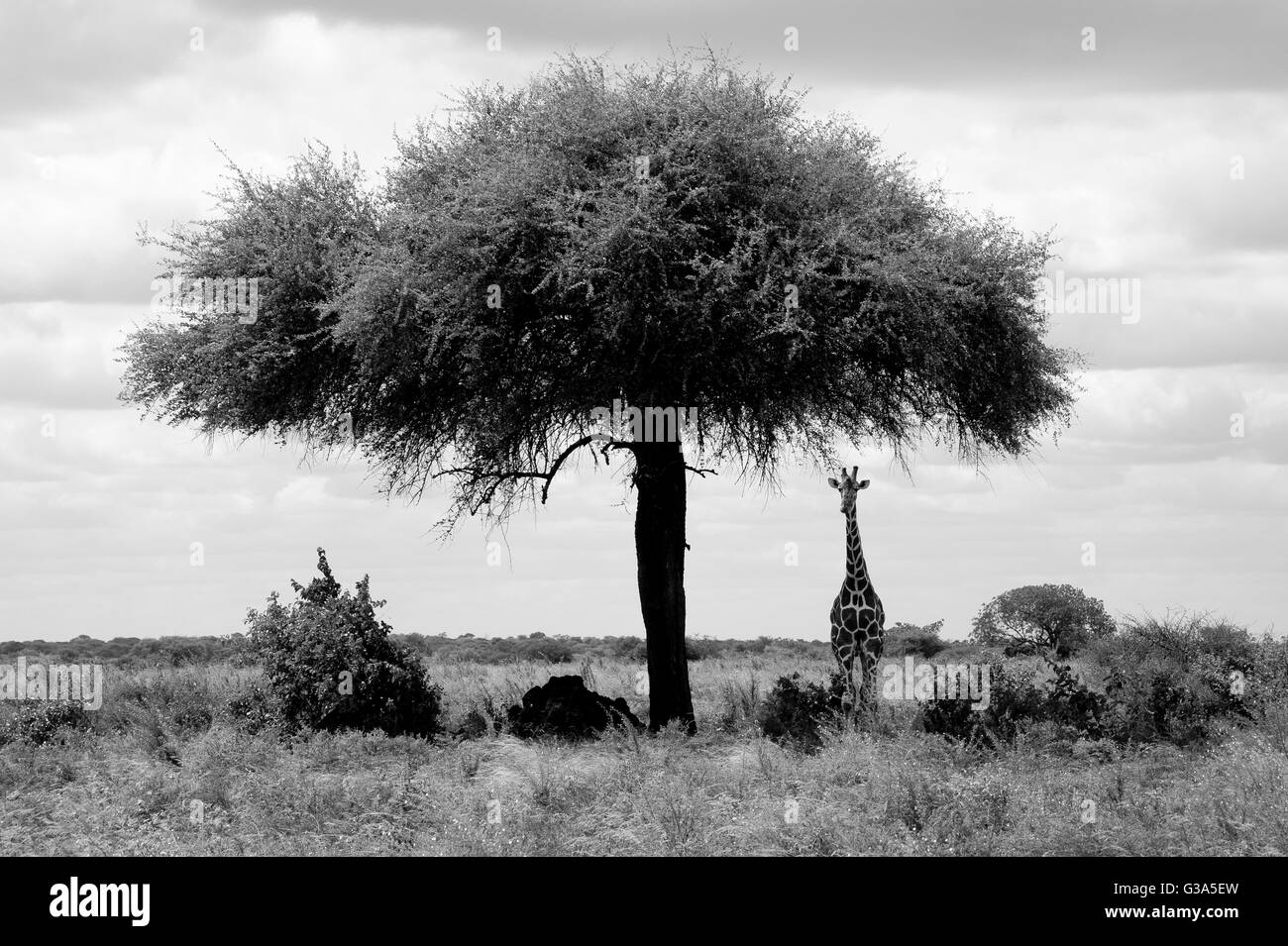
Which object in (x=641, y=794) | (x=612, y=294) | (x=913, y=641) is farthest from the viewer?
(x=913, y=641)

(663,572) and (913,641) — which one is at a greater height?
(663,572)

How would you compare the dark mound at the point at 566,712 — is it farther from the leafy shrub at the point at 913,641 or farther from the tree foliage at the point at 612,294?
the leafy shrub at the point at 913,641

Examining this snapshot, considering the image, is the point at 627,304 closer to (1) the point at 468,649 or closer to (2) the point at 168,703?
(2) the point at 168,703

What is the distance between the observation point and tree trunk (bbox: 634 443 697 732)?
22766mm

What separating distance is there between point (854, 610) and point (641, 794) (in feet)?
26.5

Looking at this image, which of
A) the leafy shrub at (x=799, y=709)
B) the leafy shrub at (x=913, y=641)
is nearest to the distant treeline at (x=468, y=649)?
the leafy shrub at (x=913, y=641)

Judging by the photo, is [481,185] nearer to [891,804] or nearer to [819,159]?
[819,159]

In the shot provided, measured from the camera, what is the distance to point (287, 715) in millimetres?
21219

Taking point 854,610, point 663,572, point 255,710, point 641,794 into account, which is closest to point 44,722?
point 255,710

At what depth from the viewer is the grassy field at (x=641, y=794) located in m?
13.8

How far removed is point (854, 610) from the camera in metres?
22.5

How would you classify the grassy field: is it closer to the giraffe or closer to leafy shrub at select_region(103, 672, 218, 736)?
leafy shrub at select_region(103, 672, 218, 736)

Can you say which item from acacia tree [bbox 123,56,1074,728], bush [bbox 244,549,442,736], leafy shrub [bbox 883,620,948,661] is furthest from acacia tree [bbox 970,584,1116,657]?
bush [bbox 244,549,442,736]
